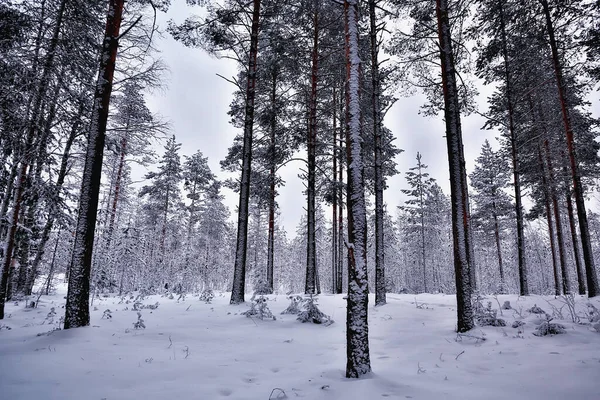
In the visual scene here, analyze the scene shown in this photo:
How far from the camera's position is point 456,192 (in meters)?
6.53

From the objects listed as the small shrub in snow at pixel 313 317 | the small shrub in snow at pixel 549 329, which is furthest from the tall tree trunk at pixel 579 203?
the small shrub in snow at pixel 313 317

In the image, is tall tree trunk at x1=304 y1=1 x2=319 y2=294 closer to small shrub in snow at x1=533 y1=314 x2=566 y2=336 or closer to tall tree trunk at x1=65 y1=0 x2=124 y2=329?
tall tree trunk at x1=65 y1=0 x2=124 y2=329

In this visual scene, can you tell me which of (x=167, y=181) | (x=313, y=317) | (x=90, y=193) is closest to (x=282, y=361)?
(x=313, y=317)

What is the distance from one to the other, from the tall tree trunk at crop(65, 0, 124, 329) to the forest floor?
1.92ft

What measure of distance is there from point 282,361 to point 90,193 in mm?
5519

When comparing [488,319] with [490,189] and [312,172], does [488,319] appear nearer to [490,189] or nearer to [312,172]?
[312,172]

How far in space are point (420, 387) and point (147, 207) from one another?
29.2 metres

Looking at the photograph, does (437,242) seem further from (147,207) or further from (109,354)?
(109,354)

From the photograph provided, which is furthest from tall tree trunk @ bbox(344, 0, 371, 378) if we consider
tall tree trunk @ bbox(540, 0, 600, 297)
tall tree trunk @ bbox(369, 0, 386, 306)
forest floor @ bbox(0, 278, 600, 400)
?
tall tree trunk @ bbox(540, 0, 600, 297)

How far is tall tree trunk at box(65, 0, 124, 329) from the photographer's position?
6.16 metres

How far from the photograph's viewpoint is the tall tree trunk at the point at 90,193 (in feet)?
20.2

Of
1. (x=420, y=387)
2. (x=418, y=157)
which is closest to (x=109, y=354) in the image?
(x=420, y=387)

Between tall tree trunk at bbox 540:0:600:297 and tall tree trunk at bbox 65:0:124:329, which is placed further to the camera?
tall tree trunk at bbox 540:0:600:297

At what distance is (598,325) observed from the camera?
5145 mm
